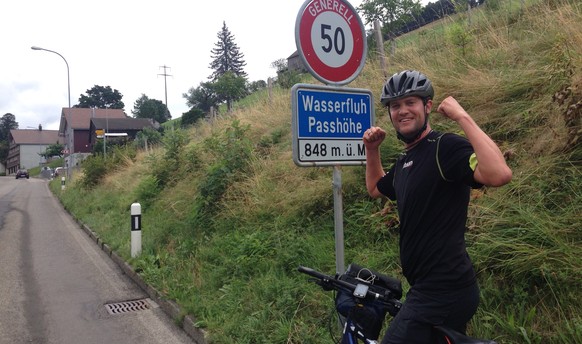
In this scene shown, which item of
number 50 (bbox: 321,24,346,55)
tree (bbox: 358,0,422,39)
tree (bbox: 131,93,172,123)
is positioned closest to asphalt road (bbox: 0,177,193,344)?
number 50 (bbox: 321,24,346,55)

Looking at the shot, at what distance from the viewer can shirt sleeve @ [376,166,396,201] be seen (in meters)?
2.48

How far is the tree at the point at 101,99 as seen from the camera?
354 feet

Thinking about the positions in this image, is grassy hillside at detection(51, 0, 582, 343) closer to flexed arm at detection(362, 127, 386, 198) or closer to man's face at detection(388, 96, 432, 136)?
flexed arm at detection(362, 127, 386, 198)

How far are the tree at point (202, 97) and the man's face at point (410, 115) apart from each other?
6357 cm

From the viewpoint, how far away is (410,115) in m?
2.12

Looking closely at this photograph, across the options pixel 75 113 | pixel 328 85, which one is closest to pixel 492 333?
pixel 328 85

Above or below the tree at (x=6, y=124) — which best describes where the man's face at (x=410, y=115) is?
below

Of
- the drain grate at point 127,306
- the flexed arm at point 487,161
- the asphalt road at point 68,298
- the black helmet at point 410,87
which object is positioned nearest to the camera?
the flexed arm at point 487,161

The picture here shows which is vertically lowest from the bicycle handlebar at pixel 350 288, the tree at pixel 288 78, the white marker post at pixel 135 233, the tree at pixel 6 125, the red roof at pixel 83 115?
the white marker post at pixel 135 233

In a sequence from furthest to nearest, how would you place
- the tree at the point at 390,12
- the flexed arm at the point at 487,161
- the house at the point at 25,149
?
1. the house at the point at 25,149
2. the tree at the point at 390,12
3. the flexed arm at the point at 487,161

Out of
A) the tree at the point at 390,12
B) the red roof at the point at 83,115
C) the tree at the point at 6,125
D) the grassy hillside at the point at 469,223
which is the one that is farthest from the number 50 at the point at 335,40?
the tree at the point at 6,125

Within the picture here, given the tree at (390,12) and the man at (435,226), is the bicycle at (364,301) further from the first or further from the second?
the tree at (390,12)

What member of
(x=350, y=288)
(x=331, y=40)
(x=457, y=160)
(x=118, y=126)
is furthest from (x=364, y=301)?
(x=118, y=126)

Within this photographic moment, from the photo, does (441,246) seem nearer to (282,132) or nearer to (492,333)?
(492,333)
